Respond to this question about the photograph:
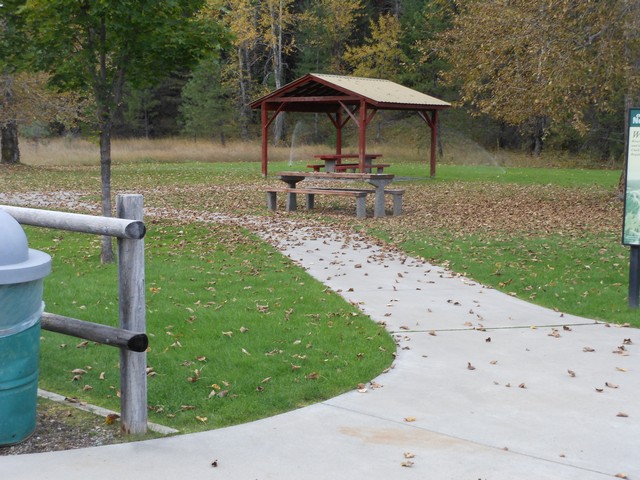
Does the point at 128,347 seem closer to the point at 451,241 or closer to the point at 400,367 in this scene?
the point at 400,367

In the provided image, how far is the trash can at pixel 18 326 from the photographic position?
4.19 meters

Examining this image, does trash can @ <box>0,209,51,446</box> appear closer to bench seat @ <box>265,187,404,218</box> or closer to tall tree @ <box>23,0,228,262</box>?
tall tree @ <box>23,0,228,262</box>

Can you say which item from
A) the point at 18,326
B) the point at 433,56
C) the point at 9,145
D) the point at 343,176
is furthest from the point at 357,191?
the point at 433,56

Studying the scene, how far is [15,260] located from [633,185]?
216 inches

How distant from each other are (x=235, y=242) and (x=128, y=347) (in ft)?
26.9

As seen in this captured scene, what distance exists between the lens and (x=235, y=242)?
41.3 feet

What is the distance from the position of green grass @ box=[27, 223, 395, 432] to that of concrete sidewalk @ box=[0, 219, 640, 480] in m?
0.28

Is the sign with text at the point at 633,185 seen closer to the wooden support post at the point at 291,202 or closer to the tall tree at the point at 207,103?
the wooden support post at the point at 291,202

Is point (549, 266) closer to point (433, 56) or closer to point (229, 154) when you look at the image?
point (229, 154)

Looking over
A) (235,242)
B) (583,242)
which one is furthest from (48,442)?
(583,242)

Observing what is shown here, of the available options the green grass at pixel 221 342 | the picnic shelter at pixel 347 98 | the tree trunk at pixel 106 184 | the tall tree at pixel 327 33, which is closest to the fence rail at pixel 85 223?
the green grass at pixel 221 342

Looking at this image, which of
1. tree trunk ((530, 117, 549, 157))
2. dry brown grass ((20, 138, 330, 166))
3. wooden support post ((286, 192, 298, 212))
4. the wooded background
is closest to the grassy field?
wooden support post ((286, 192, 298, 212))

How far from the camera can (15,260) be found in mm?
4238

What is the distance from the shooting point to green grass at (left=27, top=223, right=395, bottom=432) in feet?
17.3
